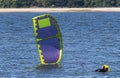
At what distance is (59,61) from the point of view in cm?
6056

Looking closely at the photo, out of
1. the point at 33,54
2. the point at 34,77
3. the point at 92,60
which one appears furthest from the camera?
the point at 33,54

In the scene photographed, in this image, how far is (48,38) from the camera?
58.7 metres

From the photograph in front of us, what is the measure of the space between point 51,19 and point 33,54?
11.3 m

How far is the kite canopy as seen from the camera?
57.9m

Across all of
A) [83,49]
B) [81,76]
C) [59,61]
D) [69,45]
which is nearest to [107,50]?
[83,49]

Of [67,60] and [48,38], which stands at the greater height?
[48,38]

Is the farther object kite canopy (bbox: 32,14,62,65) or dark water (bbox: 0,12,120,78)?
kite canopy (bbox: 32,14,62,65)

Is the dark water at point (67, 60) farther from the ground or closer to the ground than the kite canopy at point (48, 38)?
closer to the ground

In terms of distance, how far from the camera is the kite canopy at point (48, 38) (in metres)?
57.9

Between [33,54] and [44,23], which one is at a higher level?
[44,23]

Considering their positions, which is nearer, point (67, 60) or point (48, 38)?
point (48, 38)

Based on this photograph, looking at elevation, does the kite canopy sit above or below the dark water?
above

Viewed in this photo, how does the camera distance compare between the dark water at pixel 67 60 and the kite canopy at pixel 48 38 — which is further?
the kite canopy at pixel 48 38

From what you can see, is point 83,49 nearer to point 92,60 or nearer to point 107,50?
point 107,50
